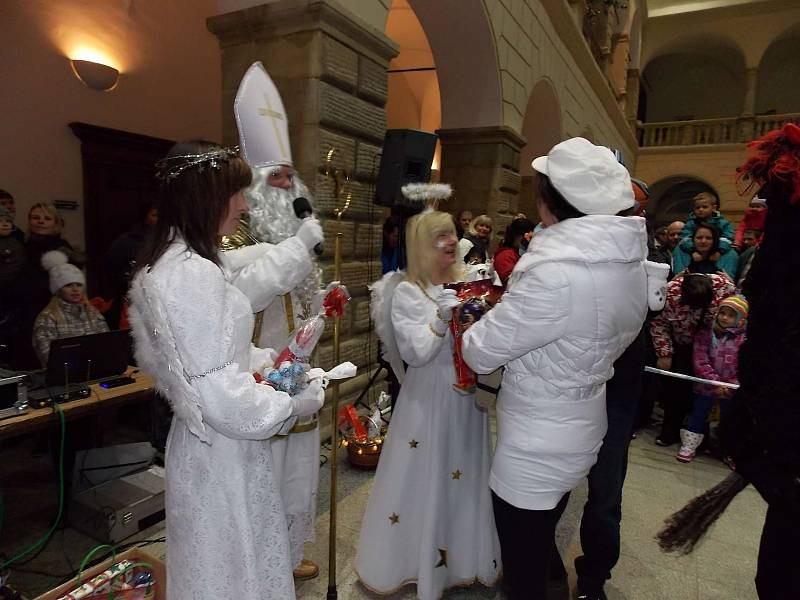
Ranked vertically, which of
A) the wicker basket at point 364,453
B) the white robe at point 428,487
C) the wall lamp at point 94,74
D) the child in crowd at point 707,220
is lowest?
the wicker basket at point 364,453

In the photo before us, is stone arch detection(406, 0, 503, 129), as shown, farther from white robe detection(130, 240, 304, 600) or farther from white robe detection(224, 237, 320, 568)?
white robe detection(130, 240, 304, 600)

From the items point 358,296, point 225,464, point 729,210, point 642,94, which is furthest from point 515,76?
point 642,94

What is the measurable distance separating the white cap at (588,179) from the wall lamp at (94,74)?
504 centimetres

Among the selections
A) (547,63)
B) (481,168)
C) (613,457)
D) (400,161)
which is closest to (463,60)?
(481,168)

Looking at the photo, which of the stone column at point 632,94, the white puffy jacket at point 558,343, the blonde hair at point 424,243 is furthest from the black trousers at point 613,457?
the stone column at point 632,94

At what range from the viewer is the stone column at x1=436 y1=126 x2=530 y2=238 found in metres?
5.99

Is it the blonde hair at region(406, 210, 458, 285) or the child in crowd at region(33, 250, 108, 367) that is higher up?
the blonde hair at region(406, 210, 458, 285)

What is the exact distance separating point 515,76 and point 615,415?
18.0 ft

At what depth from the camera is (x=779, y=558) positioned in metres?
1.44

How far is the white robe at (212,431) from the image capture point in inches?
45.9

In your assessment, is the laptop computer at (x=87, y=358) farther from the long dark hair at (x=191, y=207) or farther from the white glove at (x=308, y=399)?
the white glove at (x=308, y=399)

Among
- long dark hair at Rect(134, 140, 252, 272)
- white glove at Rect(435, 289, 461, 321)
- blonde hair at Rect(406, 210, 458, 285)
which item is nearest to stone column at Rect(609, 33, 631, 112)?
blonde hair at Rect(406, 210, 458, 285)

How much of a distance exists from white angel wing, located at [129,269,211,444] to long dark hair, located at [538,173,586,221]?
1.12m

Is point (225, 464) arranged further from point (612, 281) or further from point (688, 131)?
point (688, 131)
